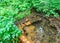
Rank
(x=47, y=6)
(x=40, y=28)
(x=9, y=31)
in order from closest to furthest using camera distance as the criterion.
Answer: (x=9, y=31)
(x=40, y=28)
(x=47, y=6)

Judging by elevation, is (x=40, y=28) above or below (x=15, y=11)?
below

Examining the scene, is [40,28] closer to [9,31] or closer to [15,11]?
[9,31]

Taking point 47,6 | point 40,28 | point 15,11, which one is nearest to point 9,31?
point 40,28

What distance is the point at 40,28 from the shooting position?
438 centimetres

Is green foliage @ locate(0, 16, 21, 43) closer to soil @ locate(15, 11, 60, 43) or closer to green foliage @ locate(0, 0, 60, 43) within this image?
green foliage @ locate(0, 0, 60, 43)

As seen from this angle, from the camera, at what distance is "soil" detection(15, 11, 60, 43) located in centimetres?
420

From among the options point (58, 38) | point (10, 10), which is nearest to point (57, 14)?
point (58, 38)

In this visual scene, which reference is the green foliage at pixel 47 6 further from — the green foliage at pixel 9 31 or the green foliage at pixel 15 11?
Answer: the green foliage at pixel 9 31

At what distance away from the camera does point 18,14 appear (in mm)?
4758

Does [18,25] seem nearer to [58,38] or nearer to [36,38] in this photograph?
[36,38]

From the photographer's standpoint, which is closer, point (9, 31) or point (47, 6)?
point (9, 31)

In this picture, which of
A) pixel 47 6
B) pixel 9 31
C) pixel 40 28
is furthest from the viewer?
pixel 47 6

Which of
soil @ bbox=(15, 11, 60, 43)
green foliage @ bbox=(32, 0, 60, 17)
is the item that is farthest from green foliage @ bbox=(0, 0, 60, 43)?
soil @ bbox=(15, 11, 60, 43)

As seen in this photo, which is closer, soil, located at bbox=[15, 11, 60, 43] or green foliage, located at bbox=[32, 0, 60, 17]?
soil, located at bbox=[15, 11, 60, 43]
